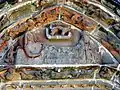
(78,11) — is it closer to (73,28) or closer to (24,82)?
(73,28)

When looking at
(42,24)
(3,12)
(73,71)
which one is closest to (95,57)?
(73,71)

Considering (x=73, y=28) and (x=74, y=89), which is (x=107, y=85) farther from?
(x=73, y=28)

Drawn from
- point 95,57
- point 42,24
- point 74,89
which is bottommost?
point 74,89

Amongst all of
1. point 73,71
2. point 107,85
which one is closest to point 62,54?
point 73,71

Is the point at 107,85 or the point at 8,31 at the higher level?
the point at 8,31

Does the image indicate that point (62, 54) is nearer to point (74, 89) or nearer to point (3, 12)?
point (74, 89)

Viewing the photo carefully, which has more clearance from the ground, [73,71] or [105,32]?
[105,32]

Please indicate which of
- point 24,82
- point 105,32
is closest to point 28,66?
point 24,82
